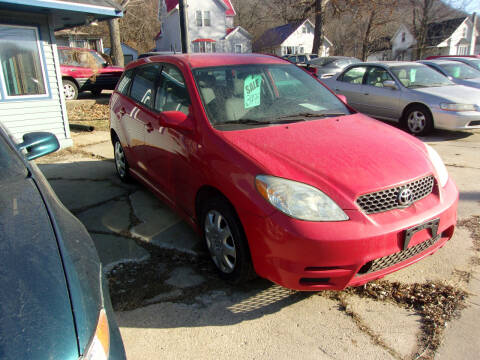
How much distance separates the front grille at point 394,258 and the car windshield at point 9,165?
214 centimetres

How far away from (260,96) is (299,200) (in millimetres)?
1417

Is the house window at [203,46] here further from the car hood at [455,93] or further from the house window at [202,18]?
the car hood at [455,93]

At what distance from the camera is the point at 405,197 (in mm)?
2432

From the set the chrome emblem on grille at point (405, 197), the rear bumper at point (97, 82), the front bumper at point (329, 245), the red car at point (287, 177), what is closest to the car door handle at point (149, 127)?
the red car at point (287, 177)

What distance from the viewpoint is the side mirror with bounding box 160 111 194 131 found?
307 centimetres

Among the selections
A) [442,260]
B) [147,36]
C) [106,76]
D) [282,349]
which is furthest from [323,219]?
[147,36]

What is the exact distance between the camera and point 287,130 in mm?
3002

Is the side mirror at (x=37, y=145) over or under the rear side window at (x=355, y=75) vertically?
under

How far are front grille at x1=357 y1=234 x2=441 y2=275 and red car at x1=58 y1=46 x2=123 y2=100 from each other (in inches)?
489

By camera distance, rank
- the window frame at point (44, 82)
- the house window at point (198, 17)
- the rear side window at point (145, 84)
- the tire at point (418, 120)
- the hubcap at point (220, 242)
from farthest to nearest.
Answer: the house window at point (198, 17) < the tire at point (418, 120) < the window frame at point (44, 82) < the rear side window at point (145, 84) < the hubcap at point (220, 242)

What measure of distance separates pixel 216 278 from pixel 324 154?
4.17 ft

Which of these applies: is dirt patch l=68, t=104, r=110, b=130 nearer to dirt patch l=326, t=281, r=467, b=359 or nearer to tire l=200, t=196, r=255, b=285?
tire l=200, t=196, r=255, b=285

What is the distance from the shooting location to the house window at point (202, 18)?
44062mm

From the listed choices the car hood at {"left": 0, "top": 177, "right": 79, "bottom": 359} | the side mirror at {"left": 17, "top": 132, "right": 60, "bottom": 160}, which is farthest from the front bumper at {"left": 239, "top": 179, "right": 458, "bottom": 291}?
the side mirror at {"left": 17, "top": 132, "right": 60, "bottom": 160}
